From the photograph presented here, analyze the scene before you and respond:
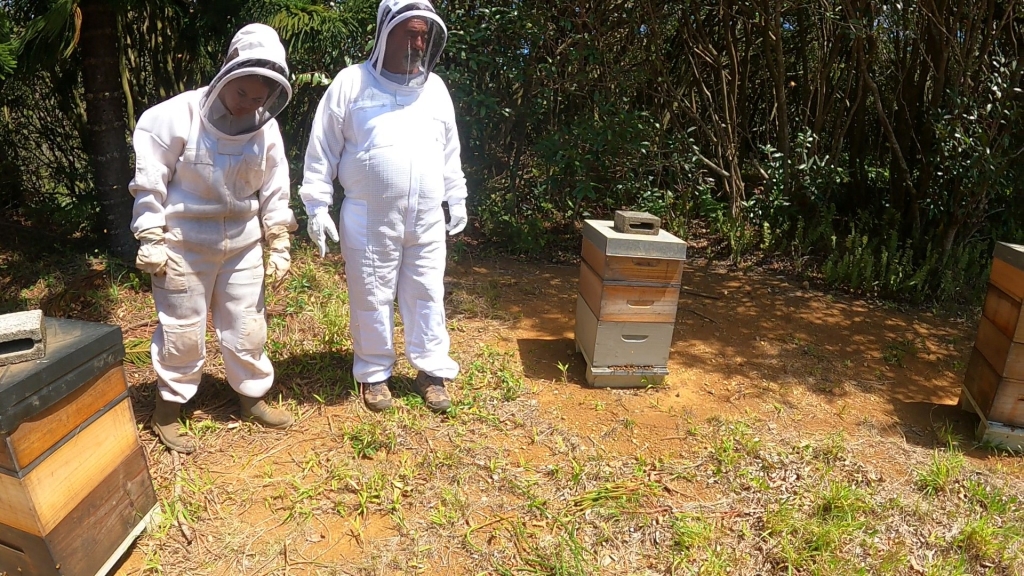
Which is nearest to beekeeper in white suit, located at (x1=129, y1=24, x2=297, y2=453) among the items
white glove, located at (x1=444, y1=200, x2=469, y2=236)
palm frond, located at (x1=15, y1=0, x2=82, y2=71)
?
white glove, located at (x1=444, y1=200, x2=469, y2=236)

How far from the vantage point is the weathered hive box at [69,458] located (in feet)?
5.51

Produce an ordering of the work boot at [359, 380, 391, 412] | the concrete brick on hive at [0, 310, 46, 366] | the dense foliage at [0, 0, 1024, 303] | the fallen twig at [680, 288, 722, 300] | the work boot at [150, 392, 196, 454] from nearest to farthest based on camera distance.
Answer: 1. the concrete brick on hive at [0, 310, 46, 366]
2. the work boot at [150, 392, 196, 454]
3. the work boot at [359, 380, 391, 412]
4. the dense foliage at [0, 0, 1024, 303]
5. the fallen twig at [680, 288, 722, 300]

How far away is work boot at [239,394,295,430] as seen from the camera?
9.50 feet

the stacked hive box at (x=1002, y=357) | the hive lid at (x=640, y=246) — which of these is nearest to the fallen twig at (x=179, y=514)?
the hive lid at (x=640, y=246)

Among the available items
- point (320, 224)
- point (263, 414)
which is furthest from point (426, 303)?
point (263, 414)

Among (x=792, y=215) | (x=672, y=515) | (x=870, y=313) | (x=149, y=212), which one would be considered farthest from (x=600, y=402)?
(x=792, y=215)

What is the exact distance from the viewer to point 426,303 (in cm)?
292

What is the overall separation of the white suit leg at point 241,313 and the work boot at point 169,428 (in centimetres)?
26

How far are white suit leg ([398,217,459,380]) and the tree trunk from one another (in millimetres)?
2421

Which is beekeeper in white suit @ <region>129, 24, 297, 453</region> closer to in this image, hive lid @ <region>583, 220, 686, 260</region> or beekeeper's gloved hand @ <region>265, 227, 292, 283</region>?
beekeeper's gloved hand @ <region>265, 227, 292, 283</region>

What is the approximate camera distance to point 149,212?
2.33 metres

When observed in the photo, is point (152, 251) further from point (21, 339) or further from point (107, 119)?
point (107, 119)

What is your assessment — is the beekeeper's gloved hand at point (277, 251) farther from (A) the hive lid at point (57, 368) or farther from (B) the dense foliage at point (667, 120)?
(B) the dense foliage at point (667, 120)

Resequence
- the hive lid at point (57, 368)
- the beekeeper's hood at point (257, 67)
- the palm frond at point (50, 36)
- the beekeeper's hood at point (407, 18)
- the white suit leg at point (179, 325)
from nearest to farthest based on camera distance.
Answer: the hive lid at point (57, 368), the beekeeper's hood at point (257, 67), the white suit leg at point (179, 325), the beekeeper's hood at point (407, 18), the palm frond at point (50, 36)
